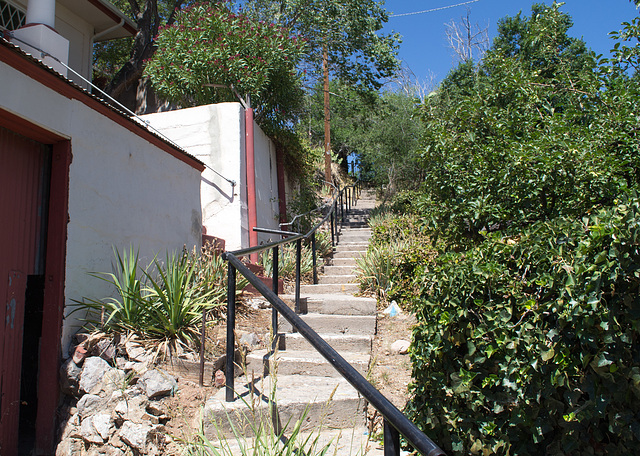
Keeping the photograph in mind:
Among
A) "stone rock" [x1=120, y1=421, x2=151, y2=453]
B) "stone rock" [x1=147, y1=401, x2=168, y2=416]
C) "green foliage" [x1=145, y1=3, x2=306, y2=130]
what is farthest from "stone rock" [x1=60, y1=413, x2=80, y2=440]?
"green foliage" [x1=145, y1=3, x2=306, y2=130]

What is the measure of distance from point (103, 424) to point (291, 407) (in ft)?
4.24

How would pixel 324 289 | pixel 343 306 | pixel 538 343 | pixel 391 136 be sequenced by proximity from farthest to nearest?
pixel 391 136 < pixel 324 289 < pixel 343 306 < pixel 538 343

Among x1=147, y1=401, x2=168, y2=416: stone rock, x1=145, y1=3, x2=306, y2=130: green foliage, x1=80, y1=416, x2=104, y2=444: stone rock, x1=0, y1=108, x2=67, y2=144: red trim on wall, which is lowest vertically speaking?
x1=80, y1=416, x2=104, y2=444: stone rock

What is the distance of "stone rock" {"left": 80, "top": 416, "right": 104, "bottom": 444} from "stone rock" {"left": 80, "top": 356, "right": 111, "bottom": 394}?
0.22m

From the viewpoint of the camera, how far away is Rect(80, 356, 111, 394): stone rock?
3334 millimetres

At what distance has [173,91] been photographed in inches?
328

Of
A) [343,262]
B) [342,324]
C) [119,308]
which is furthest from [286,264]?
[119,308]

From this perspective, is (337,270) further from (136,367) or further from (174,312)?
(136,367)

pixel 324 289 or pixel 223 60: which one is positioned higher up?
pixel 223 60

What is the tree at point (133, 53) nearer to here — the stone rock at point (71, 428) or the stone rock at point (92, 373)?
the stone rock at point (92, 373)

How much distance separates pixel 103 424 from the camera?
314cm

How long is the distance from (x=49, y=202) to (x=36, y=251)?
0.40m

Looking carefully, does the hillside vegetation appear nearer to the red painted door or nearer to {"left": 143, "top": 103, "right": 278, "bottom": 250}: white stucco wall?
Result: the red painted door

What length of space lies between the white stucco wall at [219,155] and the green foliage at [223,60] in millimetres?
689
